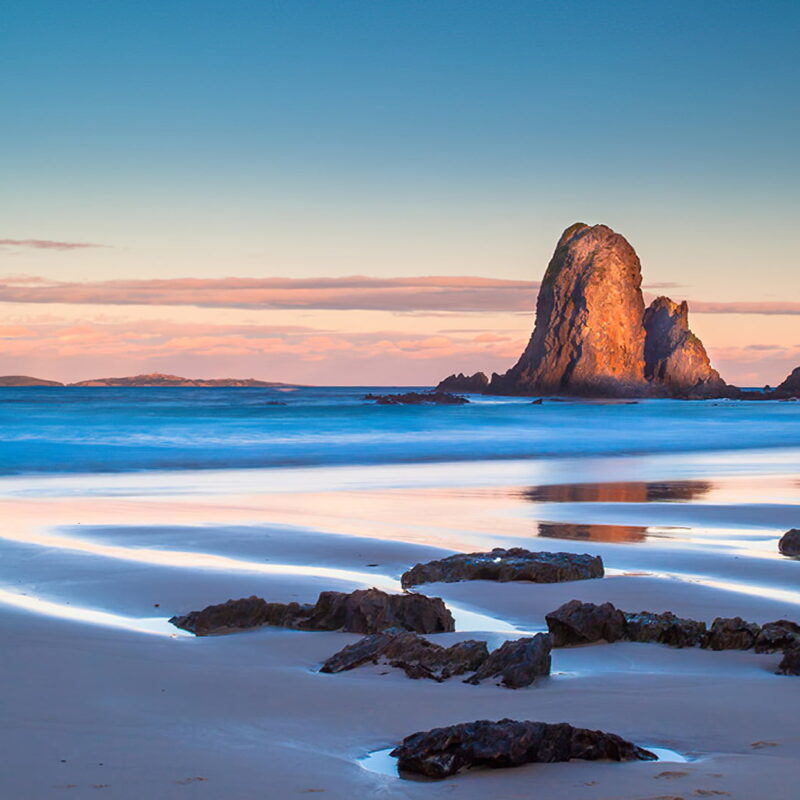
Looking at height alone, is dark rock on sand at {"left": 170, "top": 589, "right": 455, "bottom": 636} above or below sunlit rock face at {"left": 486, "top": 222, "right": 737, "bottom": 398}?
below

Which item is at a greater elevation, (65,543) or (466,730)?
(466,730)

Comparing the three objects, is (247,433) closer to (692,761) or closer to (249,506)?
(249,506)

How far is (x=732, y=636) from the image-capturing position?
16.9 feet

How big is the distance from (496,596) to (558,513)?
5629mm

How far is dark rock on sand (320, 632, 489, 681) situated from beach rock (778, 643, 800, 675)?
1.29 metres

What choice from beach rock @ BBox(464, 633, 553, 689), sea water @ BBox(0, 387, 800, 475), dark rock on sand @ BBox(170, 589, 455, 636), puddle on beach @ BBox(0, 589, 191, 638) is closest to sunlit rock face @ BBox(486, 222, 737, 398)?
sea water @ BBox(0, 387, 800, 475)

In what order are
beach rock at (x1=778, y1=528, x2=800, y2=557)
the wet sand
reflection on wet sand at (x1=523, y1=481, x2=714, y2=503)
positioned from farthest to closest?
reflection on wet sand at (x1=523, y1=481, x2=714, y2=503) → beach rock at (x1=778, y1=528, x2=800, y2=557) → the wet sand

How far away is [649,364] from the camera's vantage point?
108 metres

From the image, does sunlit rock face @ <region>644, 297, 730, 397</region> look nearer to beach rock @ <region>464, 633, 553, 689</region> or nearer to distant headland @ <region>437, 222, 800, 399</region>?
distant headland @ <region>437, 222, 800, 399</region>

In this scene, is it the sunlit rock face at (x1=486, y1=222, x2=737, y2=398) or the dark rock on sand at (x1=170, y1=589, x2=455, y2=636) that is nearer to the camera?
the dark rock on sand at (x1=170, y1=589, x2=455, y2=636)

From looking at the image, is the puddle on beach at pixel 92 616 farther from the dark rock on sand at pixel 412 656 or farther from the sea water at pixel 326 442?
the sea water at pixel 326 442

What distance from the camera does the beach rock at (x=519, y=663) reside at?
442cm

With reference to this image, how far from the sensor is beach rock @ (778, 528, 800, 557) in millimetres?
8656

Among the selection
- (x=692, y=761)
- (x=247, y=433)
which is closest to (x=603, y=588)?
(x=692, y=761)
